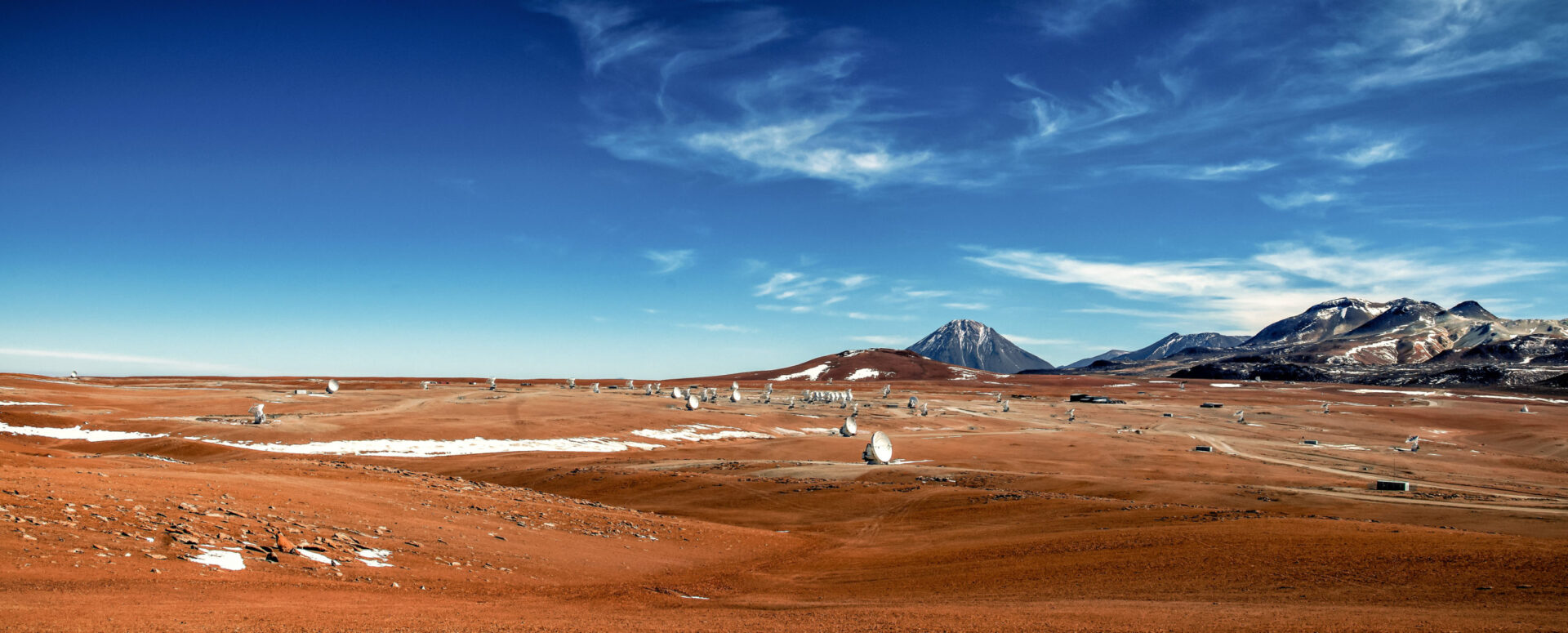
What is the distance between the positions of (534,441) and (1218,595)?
Answer: 4985cm

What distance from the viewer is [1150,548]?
1927 cm

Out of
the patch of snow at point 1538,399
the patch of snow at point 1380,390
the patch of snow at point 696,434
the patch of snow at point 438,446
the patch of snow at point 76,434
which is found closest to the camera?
the patch of snow at point 438,446

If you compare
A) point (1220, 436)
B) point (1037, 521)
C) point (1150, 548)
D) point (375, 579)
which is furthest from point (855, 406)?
point (375, 579)

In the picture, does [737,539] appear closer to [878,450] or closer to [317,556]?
[317,556]

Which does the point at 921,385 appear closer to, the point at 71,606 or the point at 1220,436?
the point at 1220,436

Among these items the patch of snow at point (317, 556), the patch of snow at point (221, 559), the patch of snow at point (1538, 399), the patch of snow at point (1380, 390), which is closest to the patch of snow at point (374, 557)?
the patch of snow at point (317, 556)

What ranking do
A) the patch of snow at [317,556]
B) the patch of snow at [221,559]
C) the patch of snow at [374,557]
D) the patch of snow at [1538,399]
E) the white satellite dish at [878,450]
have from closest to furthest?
the patch of snow at [221,559] < the patch of snow at [317,556] < the patch of snow at [374,557] < the white satellite dish at [878,450] < the patch of snow at [1538,399]

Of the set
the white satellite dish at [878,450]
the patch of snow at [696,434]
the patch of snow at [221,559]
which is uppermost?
the patch of snow at [221,559]

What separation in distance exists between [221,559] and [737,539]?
14305mm

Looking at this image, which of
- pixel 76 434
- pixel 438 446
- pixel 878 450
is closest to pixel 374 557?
pixel 878 450

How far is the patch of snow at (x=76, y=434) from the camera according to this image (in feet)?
161

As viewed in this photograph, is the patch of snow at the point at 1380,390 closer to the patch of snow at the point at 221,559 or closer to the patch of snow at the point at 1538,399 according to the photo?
the patch of snow at the point at 1538,399

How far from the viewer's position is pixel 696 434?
217 ft

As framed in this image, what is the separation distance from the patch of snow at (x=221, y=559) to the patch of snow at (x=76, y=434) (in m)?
44.9
